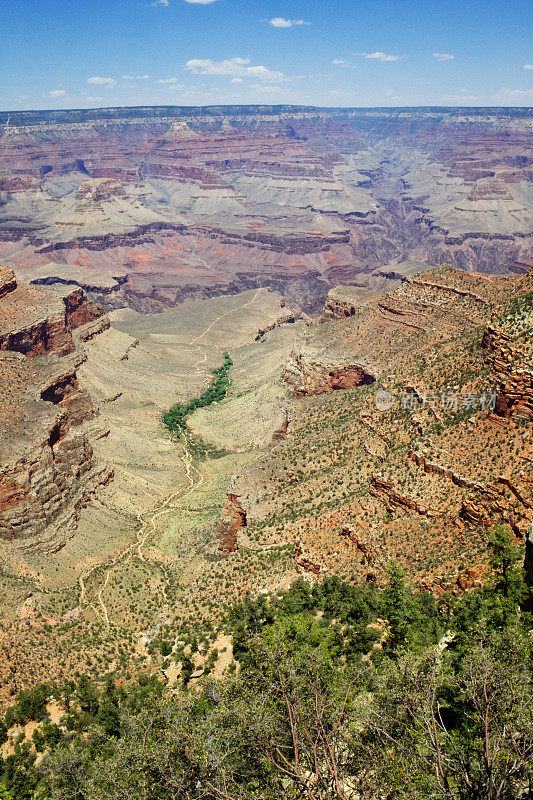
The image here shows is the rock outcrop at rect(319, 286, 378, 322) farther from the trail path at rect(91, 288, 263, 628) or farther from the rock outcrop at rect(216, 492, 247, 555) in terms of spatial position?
the rock outcrop at rect(216, 492, 247, 555)

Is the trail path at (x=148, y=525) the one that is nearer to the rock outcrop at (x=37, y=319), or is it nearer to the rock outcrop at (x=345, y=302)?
the rock outcrop at (x=37, y=319)

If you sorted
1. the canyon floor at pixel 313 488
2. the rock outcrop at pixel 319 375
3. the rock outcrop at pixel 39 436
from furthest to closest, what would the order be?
the rock outcrop at pixel 319 375, the rock outcrop at pixel 39 436, the canyon floor at pixel 313 488

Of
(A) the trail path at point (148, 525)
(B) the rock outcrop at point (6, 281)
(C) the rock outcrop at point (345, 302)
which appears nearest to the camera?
(A) the trail path at point (148, 525)

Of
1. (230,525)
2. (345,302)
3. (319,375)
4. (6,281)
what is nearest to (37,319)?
(6,281)

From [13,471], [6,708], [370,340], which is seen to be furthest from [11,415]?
[370,340]

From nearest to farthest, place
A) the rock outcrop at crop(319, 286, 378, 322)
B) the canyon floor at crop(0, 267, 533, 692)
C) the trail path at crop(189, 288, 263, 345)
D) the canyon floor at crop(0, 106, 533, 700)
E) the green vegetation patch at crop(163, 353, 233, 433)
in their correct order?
the canyon floor at crop(0, 267, 533, 692), the canyon floor at crop(0, 106, 533, 700), the green vegetation patch at crop(163, 353, 233, 433), the rock outcrop at crop(319, 286, 378, 322), the trail path at crop(189, 288, 263, 345)

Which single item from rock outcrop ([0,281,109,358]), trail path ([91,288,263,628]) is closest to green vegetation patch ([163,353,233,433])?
trail path ([91,288,263,628])

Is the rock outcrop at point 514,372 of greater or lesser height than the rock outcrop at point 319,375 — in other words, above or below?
above

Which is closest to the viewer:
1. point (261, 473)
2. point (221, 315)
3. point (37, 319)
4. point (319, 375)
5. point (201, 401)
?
point (261, 473)

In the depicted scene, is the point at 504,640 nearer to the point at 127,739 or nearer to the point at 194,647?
the point at 127,739

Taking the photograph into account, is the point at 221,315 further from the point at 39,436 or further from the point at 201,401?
the point at 39,436

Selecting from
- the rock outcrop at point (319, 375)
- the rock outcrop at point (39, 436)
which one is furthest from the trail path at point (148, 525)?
the rock outcrop at point (319, 375)

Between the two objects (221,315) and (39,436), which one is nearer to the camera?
(39,436)
